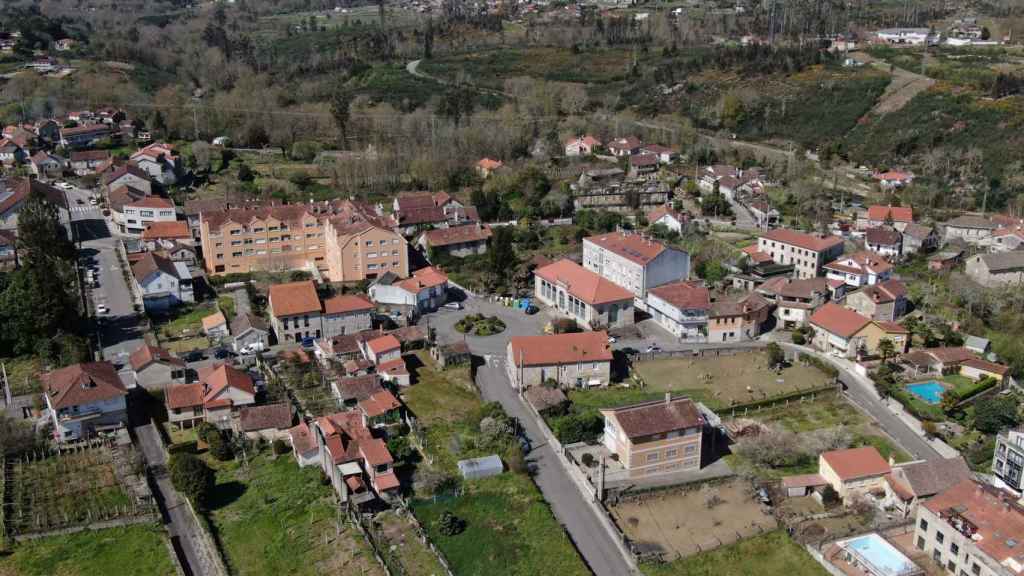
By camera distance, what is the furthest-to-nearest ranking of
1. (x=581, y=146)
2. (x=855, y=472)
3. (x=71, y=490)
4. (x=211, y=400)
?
(x=581, y=146) → (x=211, y=400) → (x=71, y=490) → (x=855, y=472)

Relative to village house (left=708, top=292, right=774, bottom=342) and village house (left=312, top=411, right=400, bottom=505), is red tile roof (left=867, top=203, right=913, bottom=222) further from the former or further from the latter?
village house (left=312, top=411, right=400, bottom=505)

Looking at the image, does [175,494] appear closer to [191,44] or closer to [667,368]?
[667,368]

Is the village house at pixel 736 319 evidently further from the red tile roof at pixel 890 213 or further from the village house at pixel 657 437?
the red tile roof at pixel 890 213

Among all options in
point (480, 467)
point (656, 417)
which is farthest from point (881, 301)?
point (480, 467)

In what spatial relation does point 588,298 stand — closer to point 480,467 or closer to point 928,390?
point 480,467

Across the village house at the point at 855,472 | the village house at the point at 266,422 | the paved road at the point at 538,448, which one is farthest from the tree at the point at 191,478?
the village house at the point at 855,472

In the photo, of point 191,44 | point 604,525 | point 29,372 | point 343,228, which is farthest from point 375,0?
point 604,525

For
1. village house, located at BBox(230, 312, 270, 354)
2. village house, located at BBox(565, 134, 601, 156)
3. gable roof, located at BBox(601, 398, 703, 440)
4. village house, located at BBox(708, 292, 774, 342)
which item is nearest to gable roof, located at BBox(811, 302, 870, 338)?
village house, located at BBox(708, 292, 774, 342)

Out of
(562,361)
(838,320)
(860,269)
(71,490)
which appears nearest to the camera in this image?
(71,490)
